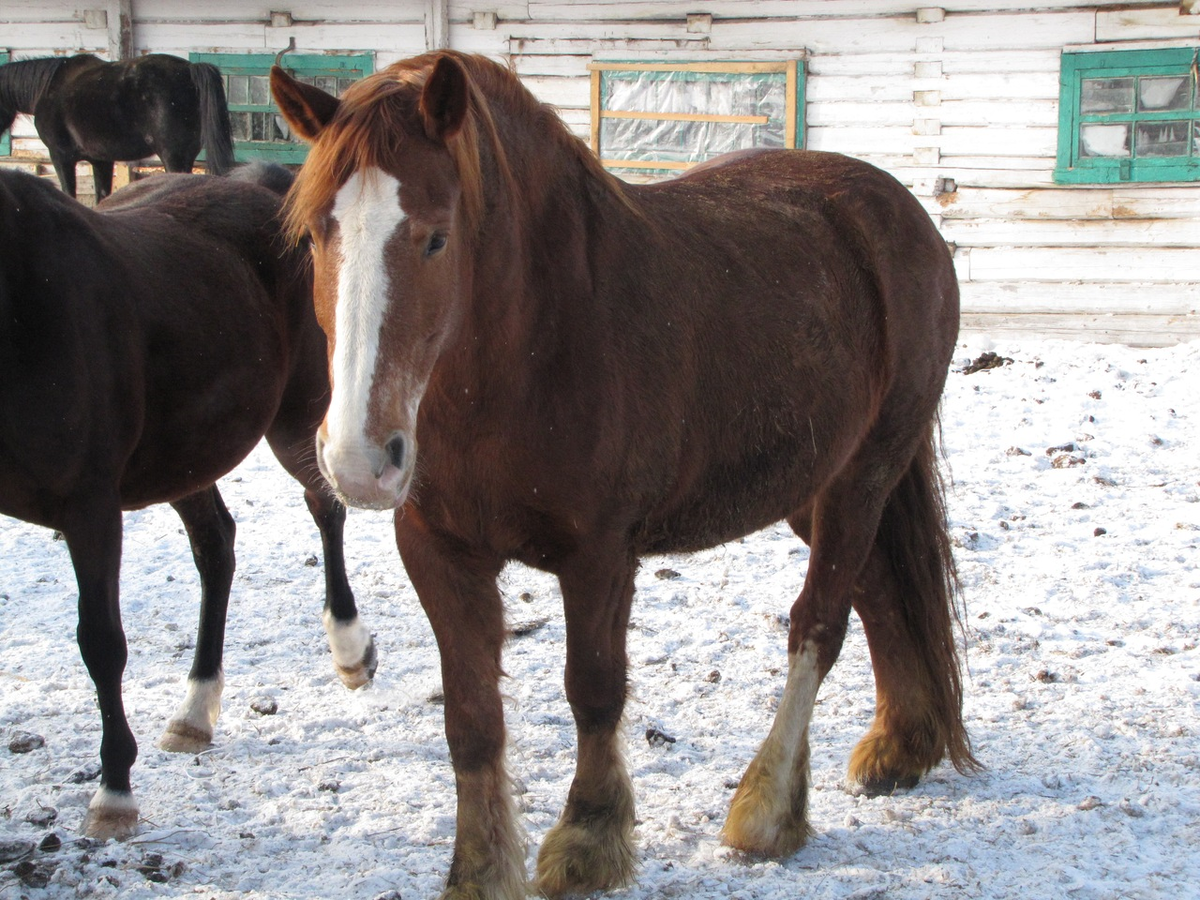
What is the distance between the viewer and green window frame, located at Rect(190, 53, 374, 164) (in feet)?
36.9

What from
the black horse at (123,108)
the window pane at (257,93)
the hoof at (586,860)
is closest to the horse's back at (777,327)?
the hoof at (586,860)

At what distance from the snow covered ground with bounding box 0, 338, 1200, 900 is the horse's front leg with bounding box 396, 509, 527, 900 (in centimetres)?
25

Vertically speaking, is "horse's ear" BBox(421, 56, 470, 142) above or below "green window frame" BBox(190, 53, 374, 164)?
below

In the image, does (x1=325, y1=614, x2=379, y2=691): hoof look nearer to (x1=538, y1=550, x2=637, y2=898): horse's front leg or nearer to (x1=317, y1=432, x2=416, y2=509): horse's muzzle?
(x1=538, y1=550, x2=637, y2=898): horse's front leg

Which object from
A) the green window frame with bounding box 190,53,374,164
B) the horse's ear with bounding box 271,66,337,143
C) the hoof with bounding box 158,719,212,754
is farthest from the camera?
the green window frame with bounding box 190,53,374,164

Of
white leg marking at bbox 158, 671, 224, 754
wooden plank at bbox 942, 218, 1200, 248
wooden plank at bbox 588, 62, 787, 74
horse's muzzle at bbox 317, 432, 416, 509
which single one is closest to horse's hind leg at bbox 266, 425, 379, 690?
white leg marking at bbox 158, 671, 224, 754

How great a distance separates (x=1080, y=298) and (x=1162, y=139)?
157 centimetres

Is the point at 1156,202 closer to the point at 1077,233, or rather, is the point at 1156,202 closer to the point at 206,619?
the point at 1077,233

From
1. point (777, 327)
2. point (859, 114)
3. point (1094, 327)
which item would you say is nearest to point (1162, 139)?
point (1094, 327)

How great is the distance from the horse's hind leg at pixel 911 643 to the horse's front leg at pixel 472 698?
1.30 metres

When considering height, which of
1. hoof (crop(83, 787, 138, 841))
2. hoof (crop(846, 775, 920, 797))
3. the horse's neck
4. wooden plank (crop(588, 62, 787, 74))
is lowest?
hoof (crop(846, 775, 920, 797))

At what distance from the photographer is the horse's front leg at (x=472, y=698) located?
2643 millimetres

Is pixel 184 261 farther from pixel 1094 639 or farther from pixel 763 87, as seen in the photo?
pixel 763 87

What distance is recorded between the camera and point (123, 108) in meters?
9.32
